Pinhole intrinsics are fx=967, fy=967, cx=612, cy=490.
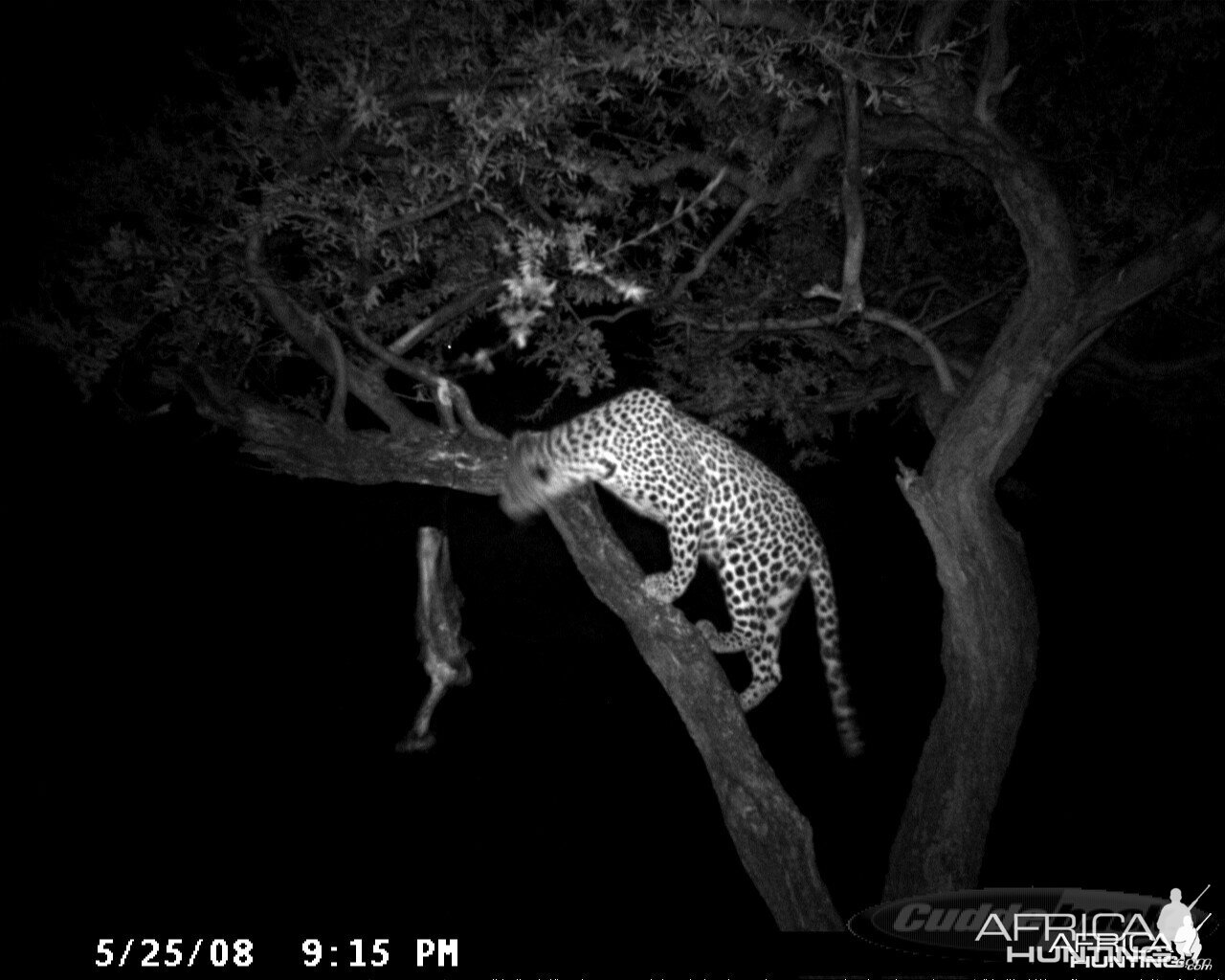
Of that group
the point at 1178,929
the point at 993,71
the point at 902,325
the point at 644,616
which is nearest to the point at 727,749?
the point at 644,616

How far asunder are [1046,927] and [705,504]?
216 cm

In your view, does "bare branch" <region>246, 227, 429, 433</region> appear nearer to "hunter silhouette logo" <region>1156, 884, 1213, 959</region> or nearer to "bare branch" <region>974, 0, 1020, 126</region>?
"bare branch" <region>974, 0, 1020, 126</region>

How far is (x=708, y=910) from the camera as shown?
5.64m

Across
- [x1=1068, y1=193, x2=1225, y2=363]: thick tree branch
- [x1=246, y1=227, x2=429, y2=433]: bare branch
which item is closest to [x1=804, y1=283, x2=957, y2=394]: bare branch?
[x1=1068, y1=193, x2=1225, y2=363]: thick tree branch

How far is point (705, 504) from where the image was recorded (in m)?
4.55

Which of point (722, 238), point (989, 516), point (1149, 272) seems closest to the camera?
point (1149, 272)

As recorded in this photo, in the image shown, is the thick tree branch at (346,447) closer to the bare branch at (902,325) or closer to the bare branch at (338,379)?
the bare branch at (338,379)

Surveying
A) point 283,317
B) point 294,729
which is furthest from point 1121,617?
point 283,317

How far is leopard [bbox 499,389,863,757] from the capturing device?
4.18 metres

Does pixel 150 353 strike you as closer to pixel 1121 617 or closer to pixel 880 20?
pixel 880 20

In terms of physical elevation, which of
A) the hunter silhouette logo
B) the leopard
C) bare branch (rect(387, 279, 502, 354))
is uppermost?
bare branch (rect(387, 279, 502, 354))

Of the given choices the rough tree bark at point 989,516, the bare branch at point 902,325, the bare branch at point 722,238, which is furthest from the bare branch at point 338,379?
the rough tree bark at point 989,516

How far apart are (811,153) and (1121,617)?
21.6 feet

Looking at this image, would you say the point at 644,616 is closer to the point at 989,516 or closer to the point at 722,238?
the point at 989,516
